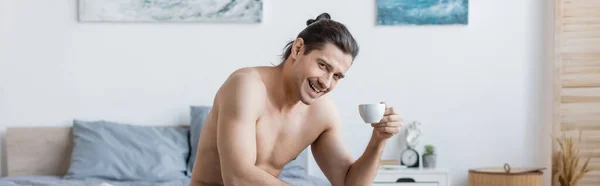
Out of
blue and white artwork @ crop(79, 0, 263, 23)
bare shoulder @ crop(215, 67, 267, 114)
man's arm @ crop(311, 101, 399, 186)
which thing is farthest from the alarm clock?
bare shoulder @ crop(215, 67, 267, 114)

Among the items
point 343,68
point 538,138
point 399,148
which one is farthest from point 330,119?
point 538,138

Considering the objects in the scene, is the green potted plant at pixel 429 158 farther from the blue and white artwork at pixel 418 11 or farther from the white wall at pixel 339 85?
the blue and white artwork at pixel 418 11

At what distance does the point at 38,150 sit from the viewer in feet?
→ 16.7

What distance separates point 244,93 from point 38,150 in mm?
2963

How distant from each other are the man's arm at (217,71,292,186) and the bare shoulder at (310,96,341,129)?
0.80 feet

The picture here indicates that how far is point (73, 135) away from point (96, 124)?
16cm

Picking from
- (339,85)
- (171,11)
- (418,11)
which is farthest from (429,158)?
(171,11)

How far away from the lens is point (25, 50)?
5.14 meters

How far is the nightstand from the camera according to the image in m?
4.94

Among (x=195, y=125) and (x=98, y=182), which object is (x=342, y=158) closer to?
Result: (x=98, y=182)

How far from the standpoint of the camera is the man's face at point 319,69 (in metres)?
2.44

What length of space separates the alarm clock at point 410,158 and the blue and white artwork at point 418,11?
29.9 inches

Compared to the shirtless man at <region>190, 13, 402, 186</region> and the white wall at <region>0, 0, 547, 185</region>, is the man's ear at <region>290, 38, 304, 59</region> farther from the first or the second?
the white wall at <region>0, 0, 547, 185</region>

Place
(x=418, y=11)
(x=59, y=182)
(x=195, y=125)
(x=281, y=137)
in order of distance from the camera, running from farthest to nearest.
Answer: (x=418, y=11), (x=195, y=125), (x=59, y=182), (x=281, y=137)
